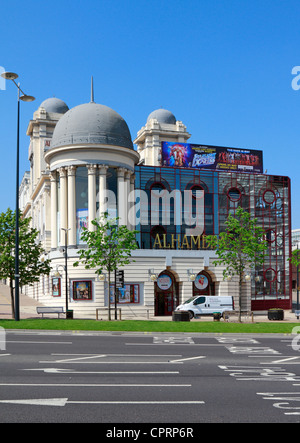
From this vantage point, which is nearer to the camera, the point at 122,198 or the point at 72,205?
the point at 72,205

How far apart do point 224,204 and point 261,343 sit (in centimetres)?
3748

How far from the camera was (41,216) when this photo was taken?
66938 mm

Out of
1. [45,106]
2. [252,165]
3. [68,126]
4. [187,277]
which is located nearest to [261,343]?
[187,277]

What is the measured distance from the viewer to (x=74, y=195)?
1943 inches

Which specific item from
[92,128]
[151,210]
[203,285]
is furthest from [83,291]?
[92,128]

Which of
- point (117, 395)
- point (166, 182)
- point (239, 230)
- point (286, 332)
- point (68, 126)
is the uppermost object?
point (68, 126)

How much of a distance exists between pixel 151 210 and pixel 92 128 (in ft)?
38.7

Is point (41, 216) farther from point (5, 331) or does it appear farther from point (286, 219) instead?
point (5, 331)

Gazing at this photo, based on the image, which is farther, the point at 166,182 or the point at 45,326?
the point at 166,182

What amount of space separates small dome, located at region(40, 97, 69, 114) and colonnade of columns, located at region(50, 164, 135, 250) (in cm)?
3679

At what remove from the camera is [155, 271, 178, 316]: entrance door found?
51.9 meters

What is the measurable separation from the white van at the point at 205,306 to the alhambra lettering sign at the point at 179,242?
13684 mm

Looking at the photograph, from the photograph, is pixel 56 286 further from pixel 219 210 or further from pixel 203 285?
pixel 219 210

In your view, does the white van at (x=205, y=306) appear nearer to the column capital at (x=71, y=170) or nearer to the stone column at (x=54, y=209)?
the stone column at (x=54, y=209)
